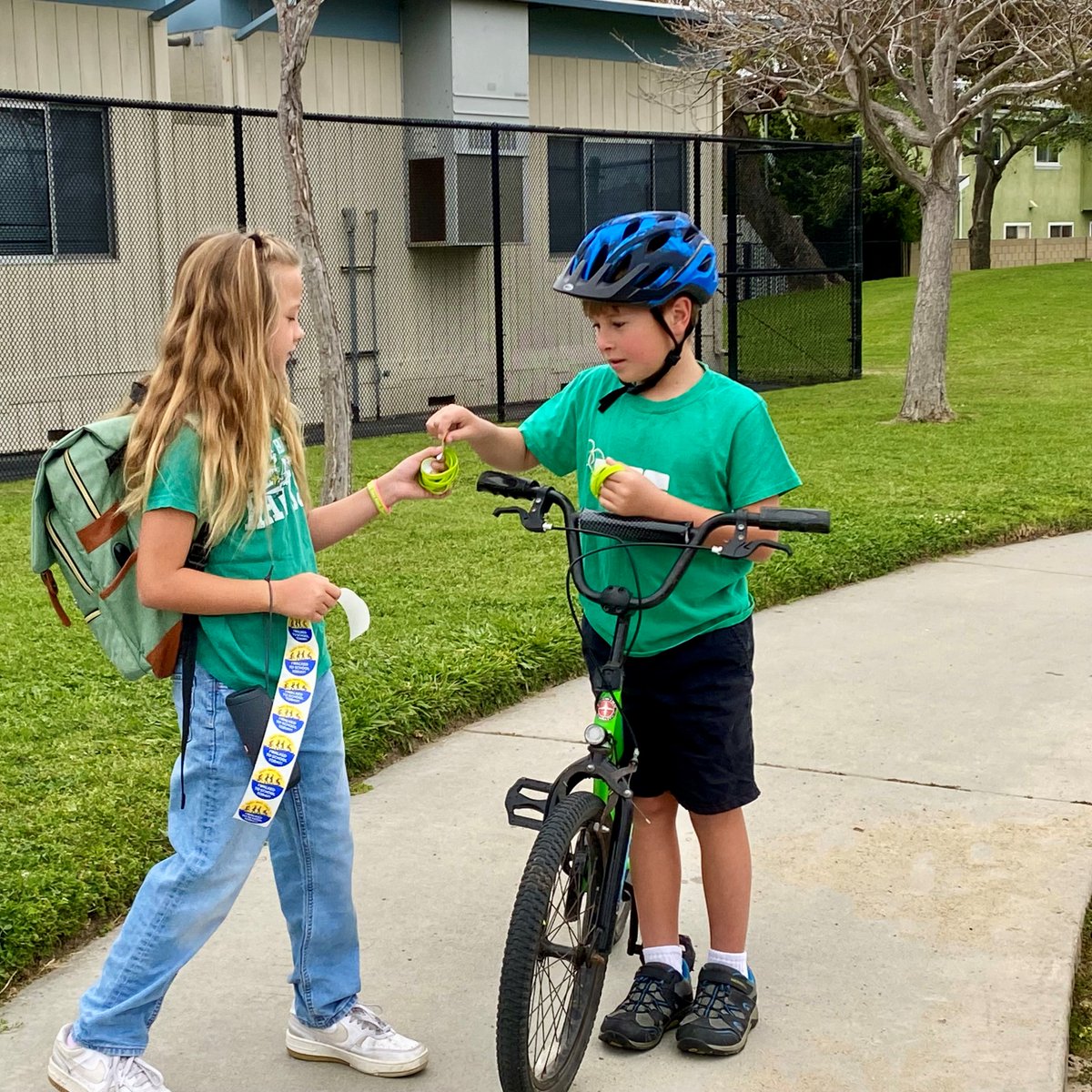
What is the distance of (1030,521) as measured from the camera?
329 inches

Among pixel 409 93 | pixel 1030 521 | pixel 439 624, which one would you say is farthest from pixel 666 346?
pixel 409 93

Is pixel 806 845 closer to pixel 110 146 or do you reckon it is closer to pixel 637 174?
pixel 110 146

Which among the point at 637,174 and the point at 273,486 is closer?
the point at 273,486

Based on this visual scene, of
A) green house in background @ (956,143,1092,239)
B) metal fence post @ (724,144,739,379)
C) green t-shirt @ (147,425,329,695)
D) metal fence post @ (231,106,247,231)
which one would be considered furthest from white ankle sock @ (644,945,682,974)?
green house in background @ (956,143,1092,239)

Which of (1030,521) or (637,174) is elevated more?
(637,174)

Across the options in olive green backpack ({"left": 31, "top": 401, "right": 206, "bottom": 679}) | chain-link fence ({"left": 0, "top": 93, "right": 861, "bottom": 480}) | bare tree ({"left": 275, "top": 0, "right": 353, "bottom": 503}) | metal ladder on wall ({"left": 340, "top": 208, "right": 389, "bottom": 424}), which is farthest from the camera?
metal ladder on wall ({"left": 340, "top": 208, "right": 389, "bottom": 424})

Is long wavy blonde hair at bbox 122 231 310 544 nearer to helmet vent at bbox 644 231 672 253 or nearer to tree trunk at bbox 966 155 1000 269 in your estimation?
helmet vent at bbox 644 231 672 253

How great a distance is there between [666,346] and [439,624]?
3.32 m

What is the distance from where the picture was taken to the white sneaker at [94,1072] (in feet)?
9.03

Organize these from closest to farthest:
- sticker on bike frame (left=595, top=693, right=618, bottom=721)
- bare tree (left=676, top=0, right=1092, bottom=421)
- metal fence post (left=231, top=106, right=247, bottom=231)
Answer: sticker on bike frame (left=595, top=693, right=618, bottom=721) → metal fence post (left=231, top=106, right=247, bottom=231) → bare tree (left=676, top=0, right=1092, bottom=421)

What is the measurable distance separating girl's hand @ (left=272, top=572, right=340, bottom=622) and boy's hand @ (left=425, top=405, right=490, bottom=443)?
0.50m

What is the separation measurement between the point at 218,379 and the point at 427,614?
3.74 m

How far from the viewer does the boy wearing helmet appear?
294 cm

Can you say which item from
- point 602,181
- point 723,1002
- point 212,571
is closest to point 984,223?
point 602,181
